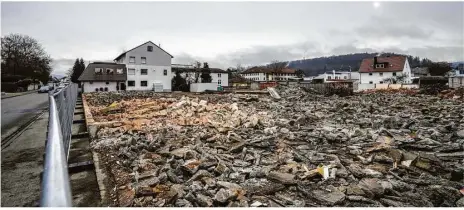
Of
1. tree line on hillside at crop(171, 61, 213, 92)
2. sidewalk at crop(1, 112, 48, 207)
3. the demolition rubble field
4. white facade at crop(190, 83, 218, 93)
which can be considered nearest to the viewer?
sidewalk at crop(1, 112, 48, 207)

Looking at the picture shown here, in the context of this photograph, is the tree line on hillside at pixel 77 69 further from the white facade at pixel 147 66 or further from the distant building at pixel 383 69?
the distant building at pixel 383 69

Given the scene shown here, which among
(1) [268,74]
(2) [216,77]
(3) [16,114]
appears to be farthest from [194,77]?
(1) [268,74]

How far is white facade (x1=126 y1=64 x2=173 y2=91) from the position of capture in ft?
150

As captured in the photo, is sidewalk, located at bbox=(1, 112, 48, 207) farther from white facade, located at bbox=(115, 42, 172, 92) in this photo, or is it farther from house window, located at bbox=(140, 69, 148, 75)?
house window, located at bbox=(140, 69, 148, 75)

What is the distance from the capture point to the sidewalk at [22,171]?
3120 mm

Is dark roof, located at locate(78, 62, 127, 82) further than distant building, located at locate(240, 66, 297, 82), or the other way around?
distant building, located at locate(240, 66, 297, 82)

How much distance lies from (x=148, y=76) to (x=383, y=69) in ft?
140

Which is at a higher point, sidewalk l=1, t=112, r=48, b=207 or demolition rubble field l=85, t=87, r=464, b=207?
sidewalk l=1, t=112, r=48, b=207

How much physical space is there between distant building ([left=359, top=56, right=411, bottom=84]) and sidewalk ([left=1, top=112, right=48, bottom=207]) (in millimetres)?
54831

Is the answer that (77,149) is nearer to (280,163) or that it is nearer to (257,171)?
(257,171)

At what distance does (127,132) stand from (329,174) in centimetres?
470

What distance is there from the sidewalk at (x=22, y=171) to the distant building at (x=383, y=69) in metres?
54.8

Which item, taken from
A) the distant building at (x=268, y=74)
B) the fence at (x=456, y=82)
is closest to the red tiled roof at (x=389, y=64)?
the fence at (x=456, y=82)

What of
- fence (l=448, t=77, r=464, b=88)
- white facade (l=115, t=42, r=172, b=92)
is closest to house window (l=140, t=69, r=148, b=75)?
white facade (l=115, t=42, r=172, b=92)
